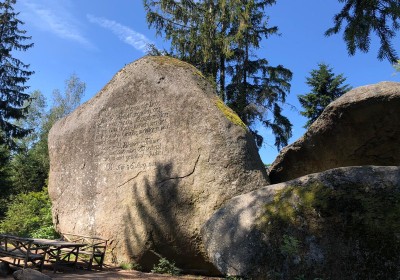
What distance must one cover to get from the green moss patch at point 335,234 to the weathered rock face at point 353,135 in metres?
2.86

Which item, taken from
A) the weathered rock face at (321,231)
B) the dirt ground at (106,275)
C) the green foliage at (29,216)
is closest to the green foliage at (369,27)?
the weathered rock face at (321,231)

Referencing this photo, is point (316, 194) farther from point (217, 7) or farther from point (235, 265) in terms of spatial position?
point (217, 7)

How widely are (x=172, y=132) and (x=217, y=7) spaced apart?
12.4 metres

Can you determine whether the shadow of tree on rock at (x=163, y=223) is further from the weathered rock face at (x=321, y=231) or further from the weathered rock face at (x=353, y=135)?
the weathered rock face at (x=353, y=135)

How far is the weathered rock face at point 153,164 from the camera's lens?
24.0 feet

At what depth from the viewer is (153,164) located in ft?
26.5

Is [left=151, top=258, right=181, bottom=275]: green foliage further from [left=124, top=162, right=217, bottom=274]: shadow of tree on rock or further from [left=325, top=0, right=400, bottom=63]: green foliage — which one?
[left=325, top=0, right=400, bottom=63]: green foliage

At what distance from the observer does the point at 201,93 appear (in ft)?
26.2

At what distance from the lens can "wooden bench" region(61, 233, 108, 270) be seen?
792 centimetres

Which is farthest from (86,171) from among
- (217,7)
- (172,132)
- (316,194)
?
(217,7)

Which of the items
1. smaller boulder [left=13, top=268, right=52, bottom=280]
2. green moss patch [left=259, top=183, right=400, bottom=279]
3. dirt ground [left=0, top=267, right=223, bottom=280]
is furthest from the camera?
dirt ground [left=0, top=267, right=223, bottom=280]

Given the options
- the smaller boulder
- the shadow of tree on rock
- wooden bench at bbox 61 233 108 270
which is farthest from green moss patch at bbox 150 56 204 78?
the smaller boulder

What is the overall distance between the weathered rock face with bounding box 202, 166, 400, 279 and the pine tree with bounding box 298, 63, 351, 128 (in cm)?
1982

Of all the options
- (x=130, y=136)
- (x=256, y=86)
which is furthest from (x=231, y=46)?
(x=130, y=136)
